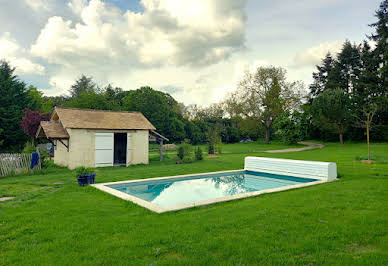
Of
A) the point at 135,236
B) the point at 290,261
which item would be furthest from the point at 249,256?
the point at 135,236

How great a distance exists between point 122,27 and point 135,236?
1650 cm

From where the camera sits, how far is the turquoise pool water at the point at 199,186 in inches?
380

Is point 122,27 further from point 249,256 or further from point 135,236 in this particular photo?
point 249,256

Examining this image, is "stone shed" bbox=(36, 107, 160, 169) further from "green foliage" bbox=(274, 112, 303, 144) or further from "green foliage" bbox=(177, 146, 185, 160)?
"green foliage" bbox=(274, 112, 303, 144)

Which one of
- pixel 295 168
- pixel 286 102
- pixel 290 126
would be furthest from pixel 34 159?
pixel 286 102

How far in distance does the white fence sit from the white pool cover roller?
1234 cm

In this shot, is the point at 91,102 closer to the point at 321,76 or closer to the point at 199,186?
the point at 199,186

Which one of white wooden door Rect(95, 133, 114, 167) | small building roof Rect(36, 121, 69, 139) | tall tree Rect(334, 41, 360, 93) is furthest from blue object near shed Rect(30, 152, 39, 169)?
tall tree Rect(334, 41, 360, 93)

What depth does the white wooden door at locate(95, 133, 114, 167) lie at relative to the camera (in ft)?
58.9

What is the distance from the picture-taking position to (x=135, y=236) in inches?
177

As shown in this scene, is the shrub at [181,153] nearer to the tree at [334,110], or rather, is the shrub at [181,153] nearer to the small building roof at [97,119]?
the small building roof at [97,119]

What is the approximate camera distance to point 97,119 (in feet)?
61.6

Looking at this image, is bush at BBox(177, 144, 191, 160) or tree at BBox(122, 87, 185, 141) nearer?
bush at BBox(177, 144, 191, 160)

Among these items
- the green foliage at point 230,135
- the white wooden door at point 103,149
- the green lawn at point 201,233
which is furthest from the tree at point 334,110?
the green lawn at point 201,233
